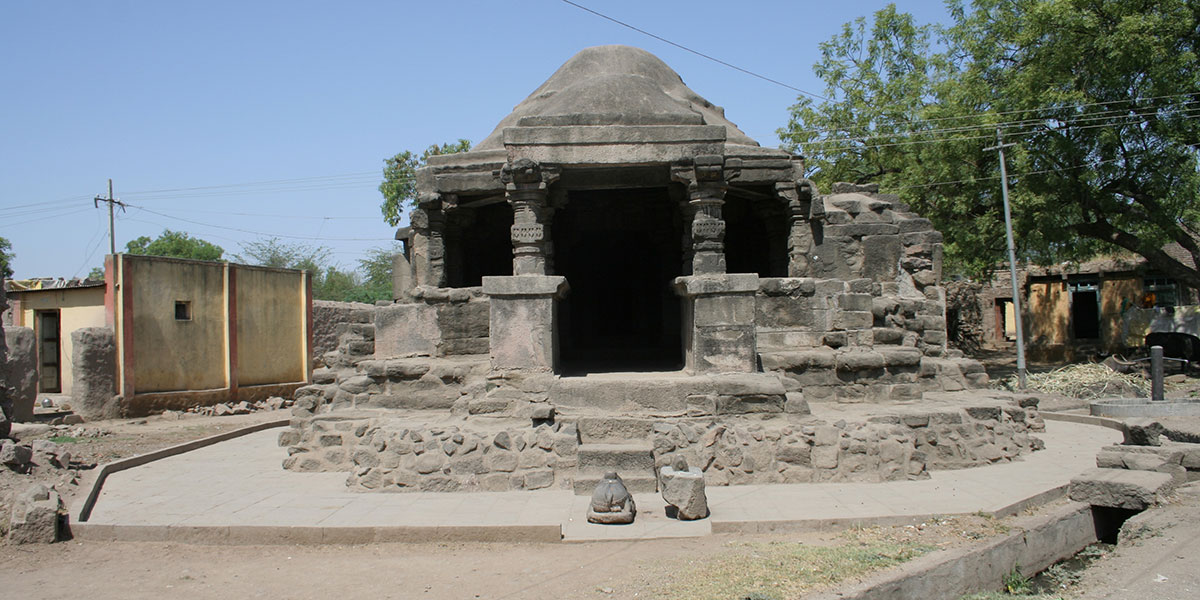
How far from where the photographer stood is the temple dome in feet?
25.2

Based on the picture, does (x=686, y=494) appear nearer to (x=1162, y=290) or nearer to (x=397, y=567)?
Result: (x=397, y=567)

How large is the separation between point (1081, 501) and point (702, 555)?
10.1ft

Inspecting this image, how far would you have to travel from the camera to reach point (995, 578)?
463 cm

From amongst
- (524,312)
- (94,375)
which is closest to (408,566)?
(524,312)

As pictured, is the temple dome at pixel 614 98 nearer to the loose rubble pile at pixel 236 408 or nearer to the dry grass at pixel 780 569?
the dry grass at pixel 780 569

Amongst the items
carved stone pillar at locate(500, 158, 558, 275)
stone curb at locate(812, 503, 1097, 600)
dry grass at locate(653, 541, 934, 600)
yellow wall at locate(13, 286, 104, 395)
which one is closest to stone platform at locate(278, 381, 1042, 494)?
carved stone pillar at locate(500, 158, 558, 275)

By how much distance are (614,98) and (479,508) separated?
4.92 m

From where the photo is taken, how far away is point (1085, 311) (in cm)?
2497

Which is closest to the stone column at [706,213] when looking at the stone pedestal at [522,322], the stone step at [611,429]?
the stone pedestal at [522,322]

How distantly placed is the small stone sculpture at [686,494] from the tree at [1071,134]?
46.9 feet

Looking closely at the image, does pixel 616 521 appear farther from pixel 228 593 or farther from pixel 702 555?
pixel 228 593

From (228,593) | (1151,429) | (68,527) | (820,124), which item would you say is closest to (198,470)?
(68,527)

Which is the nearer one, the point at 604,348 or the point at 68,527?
the point at 68,527

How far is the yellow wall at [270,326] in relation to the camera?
643 inches
